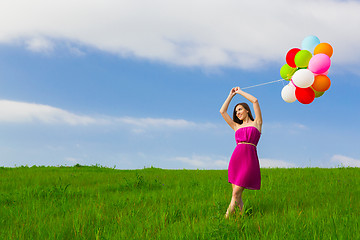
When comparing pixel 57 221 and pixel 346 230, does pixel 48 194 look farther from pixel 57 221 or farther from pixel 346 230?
pixel 346 230

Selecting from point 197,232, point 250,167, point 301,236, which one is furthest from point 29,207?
point 301,236

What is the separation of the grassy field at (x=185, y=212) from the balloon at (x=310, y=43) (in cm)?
317

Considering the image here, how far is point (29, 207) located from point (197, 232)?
411 centimetres

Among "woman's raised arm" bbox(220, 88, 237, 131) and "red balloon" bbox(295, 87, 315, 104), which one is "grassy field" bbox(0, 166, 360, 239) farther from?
"red balloon" bbox(295, 87, 315, 104)

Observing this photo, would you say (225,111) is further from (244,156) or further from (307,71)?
(307,71)

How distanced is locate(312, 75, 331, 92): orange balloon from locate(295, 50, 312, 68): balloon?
14.3 inches

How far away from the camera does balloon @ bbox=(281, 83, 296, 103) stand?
6438mm

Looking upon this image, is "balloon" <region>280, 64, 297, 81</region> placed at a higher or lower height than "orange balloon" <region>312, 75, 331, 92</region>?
higher

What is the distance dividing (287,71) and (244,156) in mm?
2607

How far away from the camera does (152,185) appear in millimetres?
8625

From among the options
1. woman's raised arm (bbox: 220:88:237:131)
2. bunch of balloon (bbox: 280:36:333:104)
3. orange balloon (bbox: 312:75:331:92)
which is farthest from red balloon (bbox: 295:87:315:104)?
woman's raised arm (bbox: 220:88:237:131)

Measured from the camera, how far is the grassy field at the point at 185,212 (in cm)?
429

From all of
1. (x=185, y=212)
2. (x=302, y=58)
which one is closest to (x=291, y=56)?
(x=302, y=58)

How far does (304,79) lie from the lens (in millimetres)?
5875
